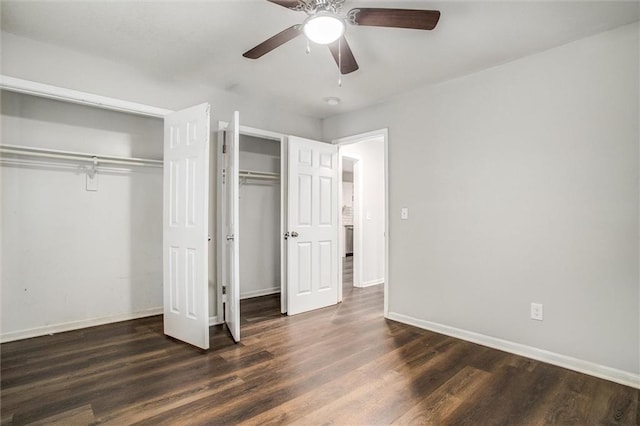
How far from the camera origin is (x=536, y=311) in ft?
8.88

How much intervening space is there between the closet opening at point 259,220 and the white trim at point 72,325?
1.22 meters

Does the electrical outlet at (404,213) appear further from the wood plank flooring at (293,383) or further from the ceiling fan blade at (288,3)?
the ceiling fan blade at (288,3)

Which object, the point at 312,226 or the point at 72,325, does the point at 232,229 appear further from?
the point at 72,325

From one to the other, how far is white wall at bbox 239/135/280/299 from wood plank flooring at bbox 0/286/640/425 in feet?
5.34

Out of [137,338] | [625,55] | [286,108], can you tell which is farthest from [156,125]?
[625,55]

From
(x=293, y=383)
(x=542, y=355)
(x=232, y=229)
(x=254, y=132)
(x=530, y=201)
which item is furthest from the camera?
(x=254, y=132)

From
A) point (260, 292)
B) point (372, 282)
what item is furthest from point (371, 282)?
point (260, 292)

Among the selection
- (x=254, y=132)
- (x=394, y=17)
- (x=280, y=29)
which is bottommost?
(x=254, y=132)

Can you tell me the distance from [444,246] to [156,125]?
11.5 ft

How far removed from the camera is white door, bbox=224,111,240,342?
3.03m

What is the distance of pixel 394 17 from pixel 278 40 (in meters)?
0.72

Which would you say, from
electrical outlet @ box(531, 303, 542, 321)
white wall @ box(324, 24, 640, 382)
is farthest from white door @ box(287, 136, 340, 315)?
electrical outlet @ box(531, 303, 542, 321)

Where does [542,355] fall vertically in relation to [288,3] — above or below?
below

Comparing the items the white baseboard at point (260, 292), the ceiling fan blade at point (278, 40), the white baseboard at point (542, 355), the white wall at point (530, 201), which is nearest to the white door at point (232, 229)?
the ceiling fan blade at point (278, 40)
